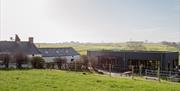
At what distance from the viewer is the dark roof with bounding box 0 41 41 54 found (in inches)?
1807

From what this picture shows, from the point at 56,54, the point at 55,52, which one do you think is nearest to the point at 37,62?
the point at 56,54

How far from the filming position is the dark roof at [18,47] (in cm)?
4591

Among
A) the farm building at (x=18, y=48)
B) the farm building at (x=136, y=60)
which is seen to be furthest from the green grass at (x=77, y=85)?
the farm building at (x=18, y=48)

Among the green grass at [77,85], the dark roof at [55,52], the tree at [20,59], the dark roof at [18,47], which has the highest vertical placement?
the dark roof at [18,47]

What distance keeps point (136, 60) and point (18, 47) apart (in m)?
18.6

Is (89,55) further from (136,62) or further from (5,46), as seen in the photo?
(5,46)

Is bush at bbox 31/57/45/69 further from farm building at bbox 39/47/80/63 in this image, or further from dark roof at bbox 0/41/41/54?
farm building at bbox 39/47/80/63

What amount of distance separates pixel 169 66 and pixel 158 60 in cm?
166

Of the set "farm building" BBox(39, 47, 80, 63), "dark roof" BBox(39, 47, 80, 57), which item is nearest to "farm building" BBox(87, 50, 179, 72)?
"farm building" BBox(39, 47, 80, 63)

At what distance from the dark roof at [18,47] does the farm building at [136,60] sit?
9.88 meters

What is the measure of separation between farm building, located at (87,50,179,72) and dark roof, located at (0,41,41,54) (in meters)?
9.88

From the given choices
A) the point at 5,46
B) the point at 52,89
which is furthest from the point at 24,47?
the point at 52,89

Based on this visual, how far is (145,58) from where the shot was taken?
39125mm

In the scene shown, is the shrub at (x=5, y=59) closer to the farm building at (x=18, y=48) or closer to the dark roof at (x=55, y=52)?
the farm building at (x=18, y=48)
